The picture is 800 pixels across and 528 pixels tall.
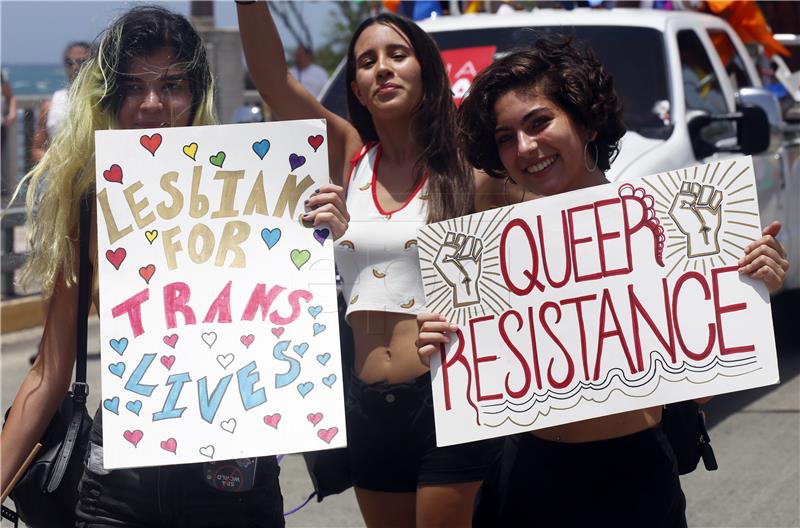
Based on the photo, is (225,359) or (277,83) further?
(277,83)

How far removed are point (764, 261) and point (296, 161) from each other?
108 centimetres

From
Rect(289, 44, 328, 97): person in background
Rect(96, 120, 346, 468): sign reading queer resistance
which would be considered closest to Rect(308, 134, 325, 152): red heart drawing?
Rect(96, 120, 346, 468): sign reading queer resistance

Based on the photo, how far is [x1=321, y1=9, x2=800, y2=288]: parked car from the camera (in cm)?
657

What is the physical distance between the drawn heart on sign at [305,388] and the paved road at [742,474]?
282 cm

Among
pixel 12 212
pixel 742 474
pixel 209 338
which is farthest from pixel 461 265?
pixel 12 212

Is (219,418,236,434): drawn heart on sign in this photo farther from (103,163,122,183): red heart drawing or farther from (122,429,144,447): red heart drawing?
(103,163,122,183): red heart drawing

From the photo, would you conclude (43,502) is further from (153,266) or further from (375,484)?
(375,484)

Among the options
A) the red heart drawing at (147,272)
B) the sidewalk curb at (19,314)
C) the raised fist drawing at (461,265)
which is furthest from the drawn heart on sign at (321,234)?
the sidewalk curb at (19,314)

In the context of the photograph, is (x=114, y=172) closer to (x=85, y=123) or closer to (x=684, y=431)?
(x=85, y=123)

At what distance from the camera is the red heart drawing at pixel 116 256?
2.79 m

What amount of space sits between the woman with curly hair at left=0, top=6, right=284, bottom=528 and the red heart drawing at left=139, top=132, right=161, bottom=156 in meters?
0.10

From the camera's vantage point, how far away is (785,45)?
10.6 m

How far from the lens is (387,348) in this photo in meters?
3.35

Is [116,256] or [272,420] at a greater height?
[116,256]
